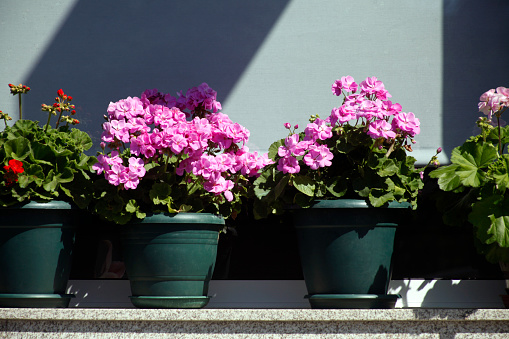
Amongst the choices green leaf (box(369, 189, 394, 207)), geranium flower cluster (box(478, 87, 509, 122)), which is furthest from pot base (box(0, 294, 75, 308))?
geranium flower cluster (box(478, 87, 509, 122))

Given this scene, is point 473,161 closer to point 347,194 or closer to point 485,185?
point 485,185

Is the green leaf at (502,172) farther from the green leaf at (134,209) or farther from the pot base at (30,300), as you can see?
the pot base at (30,300)

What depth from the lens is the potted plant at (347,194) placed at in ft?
5.32

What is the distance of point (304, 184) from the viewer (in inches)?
64.5

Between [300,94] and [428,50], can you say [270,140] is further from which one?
[428,50]

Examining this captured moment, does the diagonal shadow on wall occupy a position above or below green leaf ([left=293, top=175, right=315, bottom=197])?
above

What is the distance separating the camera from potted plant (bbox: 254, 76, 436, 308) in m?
1.62

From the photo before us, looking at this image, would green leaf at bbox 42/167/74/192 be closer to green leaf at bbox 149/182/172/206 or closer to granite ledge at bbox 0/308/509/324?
green leaf at bbox 149/182/172/206

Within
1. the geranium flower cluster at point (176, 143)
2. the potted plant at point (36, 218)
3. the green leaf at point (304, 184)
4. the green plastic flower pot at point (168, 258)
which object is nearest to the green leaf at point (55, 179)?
the potted plant at point (36, 218)

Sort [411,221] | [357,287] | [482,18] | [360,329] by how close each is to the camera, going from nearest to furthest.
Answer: [360,329]
[357,287]
[411,221]
[482,18]

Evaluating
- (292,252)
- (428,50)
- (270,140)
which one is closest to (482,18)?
(428,50)

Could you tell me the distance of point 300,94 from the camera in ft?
7.19

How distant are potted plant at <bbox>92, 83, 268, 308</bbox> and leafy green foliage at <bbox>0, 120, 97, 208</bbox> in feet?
0.29

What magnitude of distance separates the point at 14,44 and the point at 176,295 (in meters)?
1.31
